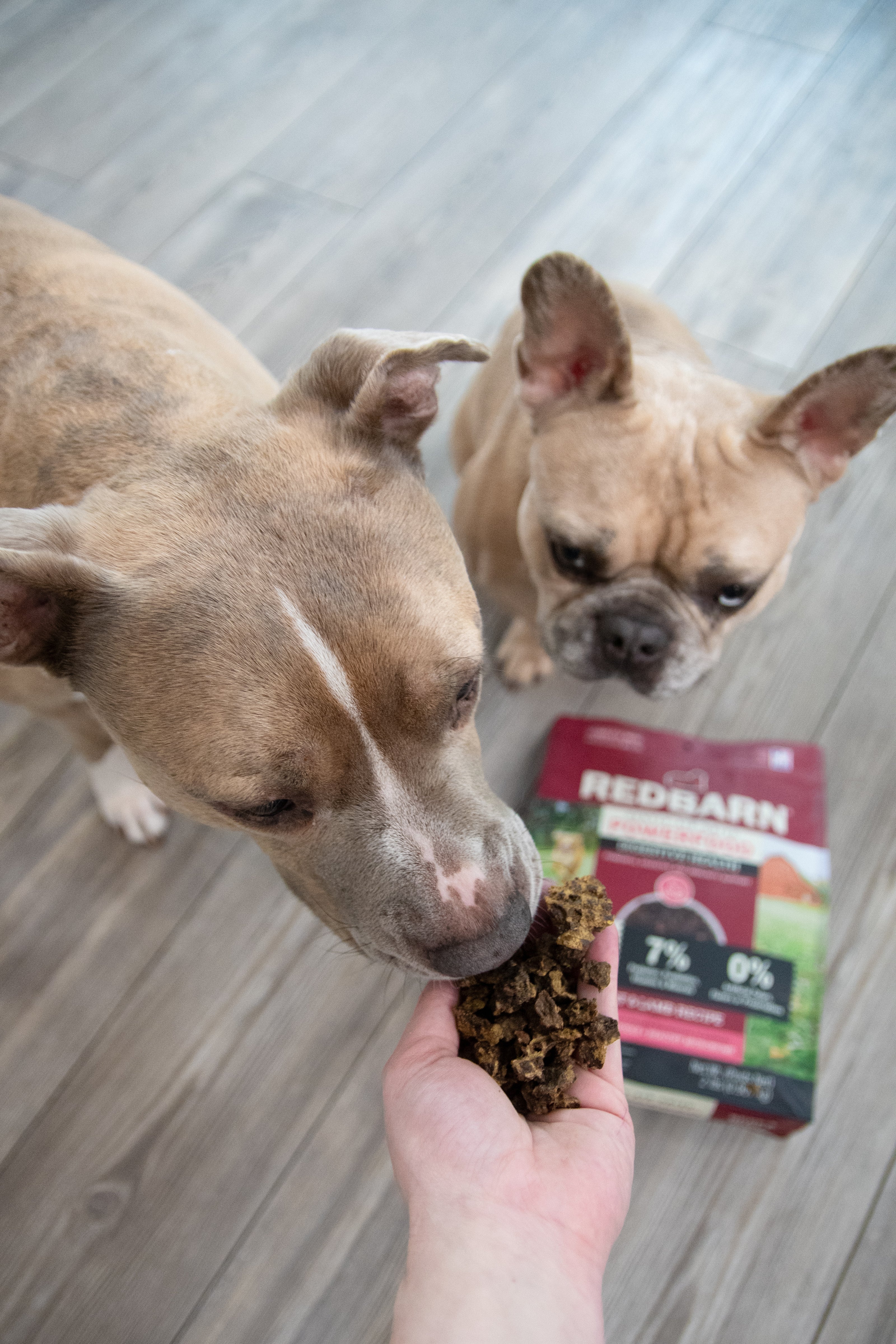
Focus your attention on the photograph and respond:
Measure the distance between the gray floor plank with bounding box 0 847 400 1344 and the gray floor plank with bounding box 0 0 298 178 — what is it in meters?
3.44

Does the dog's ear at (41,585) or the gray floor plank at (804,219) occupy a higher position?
the dog's ear at (41,585)

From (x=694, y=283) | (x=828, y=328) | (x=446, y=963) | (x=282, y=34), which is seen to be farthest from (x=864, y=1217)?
(x=282, y=34)

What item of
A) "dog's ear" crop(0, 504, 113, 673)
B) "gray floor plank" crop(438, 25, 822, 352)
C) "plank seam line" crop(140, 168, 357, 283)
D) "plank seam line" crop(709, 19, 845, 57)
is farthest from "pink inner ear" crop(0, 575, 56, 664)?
"plank seam line" crop(709, 19, 845, 57)

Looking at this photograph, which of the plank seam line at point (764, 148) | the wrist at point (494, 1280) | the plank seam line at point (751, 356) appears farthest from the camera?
the plank seam line at point (764, 148)

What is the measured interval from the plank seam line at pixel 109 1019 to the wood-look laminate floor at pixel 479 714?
0.04 feet

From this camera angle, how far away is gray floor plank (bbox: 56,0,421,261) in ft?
12.6

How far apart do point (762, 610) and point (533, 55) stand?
304cm

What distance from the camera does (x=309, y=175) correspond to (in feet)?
12.9

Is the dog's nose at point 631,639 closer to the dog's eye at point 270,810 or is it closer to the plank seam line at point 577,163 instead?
the dog's eye at point 270,810

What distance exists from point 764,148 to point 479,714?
305 centimetres

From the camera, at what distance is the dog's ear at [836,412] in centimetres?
193

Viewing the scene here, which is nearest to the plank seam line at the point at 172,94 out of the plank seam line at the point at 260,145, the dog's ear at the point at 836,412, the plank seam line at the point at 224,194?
the plank seam line at the point at 260,145

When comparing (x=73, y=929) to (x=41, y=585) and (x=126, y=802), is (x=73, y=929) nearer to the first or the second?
(x=126, y=802)

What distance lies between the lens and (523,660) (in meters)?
2.97
